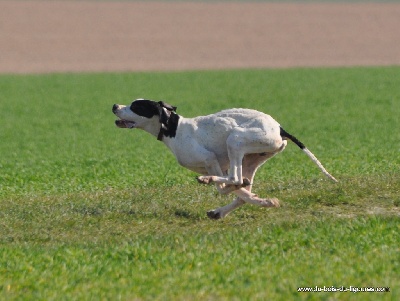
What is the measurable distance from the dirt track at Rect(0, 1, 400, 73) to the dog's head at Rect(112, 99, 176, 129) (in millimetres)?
30050

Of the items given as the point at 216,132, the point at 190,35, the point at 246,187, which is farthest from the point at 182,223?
the point at 190,35

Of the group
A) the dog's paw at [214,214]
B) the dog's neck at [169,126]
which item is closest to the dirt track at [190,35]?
the dog's neck at [169,126]

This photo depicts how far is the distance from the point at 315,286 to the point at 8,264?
10.1ft

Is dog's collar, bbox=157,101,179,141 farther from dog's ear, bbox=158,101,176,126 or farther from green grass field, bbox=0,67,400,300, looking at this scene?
green grass field, bbox=0,67,400,300

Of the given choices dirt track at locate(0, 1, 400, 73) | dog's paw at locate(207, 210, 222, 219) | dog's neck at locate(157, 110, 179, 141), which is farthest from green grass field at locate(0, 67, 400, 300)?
dirt track at locate(0, 1, 400, 73)

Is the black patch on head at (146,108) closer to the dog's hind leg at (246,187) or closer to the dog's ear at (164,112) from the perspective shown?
the dog's ear at (164,112)

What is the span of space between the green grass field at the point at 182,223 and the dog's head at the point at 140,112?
1.04 m

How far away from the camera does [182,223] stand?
10883mm

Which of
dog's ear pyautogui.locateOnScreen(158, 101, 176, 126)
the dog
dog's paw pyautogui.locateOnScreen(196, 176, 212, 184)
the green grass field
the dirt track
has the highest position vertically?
dog's ear pyautogui.locateOnScreen(158, 101, 176, 126)

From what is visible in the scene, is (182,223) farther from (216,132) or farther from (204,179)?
(216,132)

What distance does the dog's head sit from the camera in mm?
11453

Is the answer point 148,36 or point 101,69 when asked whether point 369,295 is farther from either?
point 148,36

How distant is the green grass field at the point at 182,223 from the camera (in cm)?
835

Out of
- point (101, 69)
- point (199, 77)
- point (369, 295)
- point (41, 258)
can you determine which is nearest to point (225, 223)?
point (41, 258)
